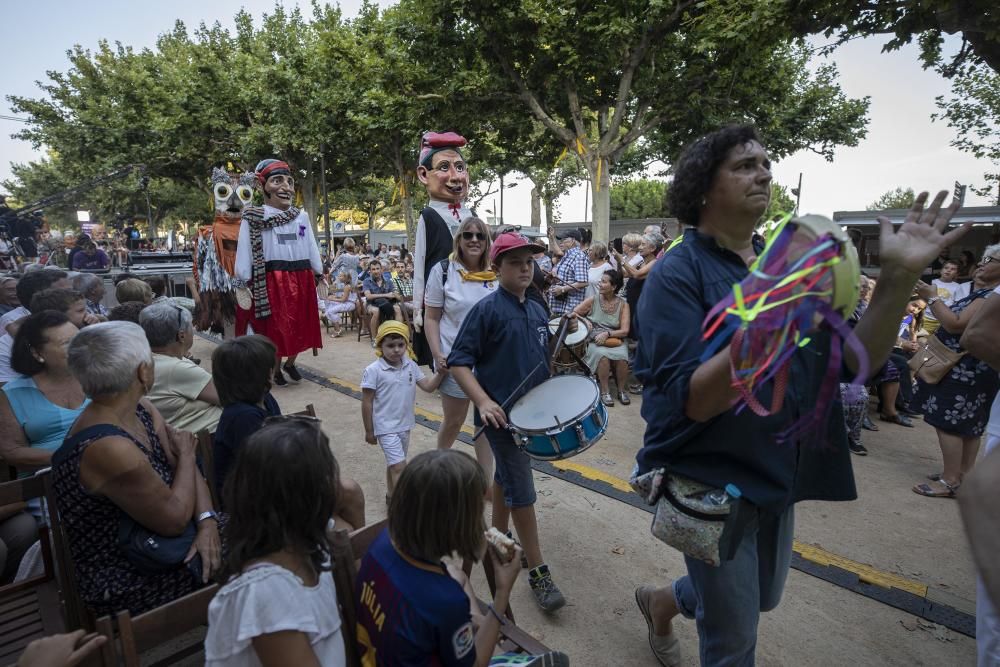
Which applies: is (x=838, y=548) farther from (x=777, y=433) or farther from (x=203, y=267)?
(x=203, y=267)

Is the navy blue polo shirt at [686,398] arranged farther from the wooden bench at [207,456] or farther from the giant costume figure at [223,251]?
the giant costume figure at [223,251]

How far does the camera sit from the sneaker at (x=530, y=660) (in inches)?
66.4

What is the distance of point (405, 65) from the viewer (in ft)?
47.3

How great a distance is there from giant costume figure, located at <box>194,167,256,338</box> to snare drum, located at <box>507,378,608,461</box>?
511cm

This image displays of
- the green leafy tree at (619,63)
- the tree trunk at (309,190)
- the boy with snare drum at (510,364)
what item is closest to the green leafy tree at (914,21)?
the green leafy tree at (619,63)

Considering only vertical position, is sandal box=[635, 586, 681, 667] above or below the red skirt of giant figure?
below

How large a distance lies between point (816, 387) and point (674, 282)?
19.7 inches

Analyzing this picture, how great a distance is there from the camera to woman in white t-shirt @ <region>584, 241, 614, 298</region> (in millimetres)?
6746

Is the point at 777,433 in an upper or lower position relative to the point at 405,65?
lower

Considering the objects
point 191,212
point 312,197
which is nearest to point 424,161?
point 312,197

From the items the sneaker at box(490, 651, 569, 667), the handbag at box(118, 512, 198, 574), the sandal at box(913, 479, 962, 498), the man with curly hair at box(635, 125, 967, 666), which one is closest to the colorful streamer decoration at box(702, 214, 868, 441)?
the man with curly hair at box(635, 125, 967, 666)

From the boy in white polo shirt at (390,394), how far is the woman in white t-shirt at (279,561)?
2033 mm

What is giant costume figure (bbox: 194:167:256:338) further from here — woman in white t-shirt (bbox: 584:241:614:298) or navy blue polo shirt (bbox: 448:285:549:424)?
navy blue polo shirt (bbox: 448:285:549:424)

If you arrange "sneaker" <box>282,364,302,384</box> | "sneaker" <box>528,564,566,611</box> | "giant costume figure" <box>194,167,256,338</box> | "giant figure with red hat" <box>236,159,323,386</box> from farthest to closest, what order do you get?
"sneaker" <box>282,364,302,384</box> < "giant costume figure" <box>194,167,256,338</box> < "giant figure with red hat" <box>236,159,323,386</box> < "sneaker" <box>528,564,566,611</box>
